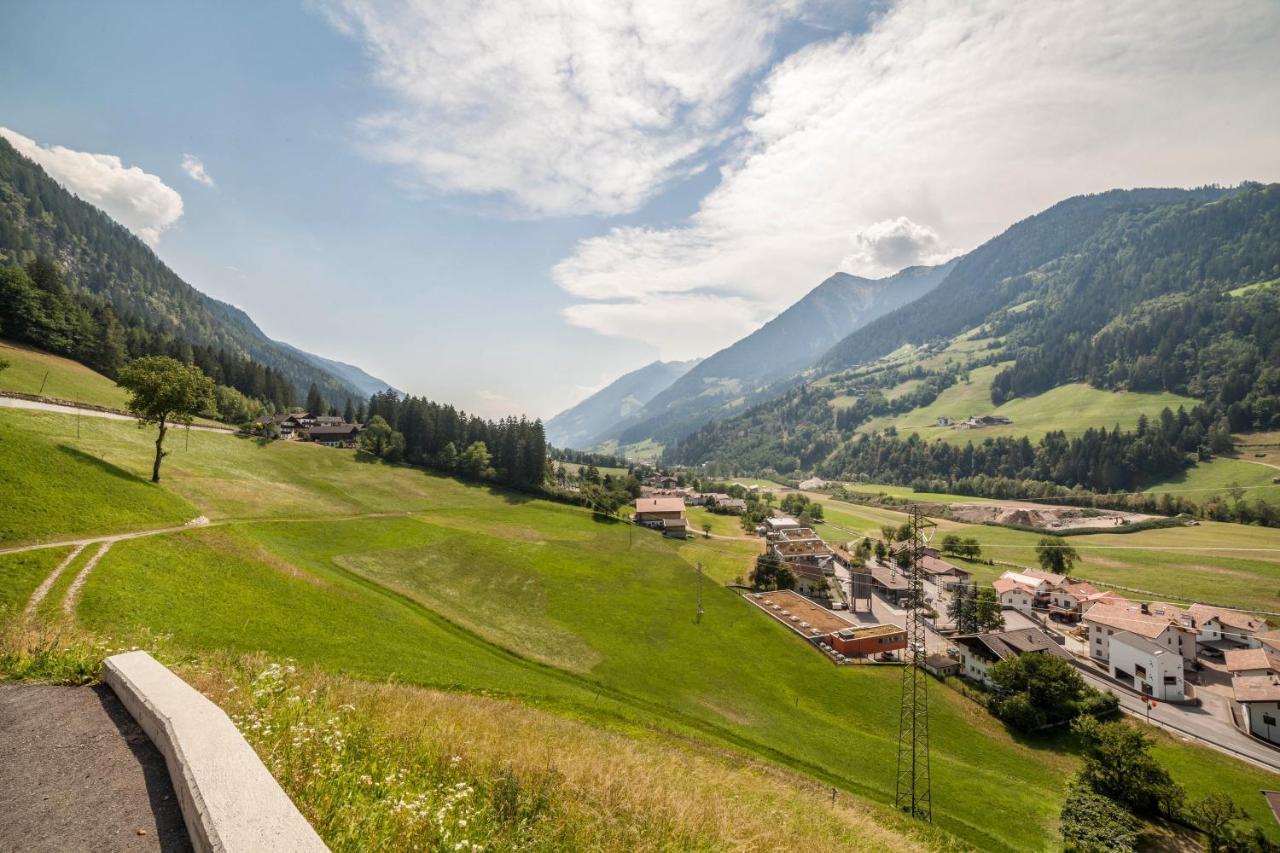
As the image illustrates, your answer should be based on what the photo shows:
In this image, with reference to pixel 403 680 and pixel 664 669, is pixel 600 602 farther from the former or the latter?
pixel 403 680

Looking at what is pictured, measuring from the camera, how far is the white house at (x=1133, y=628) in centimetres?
6800

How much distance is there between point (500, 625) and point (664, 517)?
75.2 meters

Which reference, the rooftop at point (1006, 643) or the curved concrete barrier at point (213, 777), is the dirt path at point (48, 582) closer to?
the curved concrete barrier at point (213, 777)

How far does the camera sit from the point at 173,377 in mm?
51531

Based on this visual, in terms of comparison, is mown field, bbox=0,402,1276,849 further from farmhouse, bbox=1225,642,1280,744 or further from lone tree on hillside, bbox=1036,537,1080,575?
lone tree on hillside, bbox=1036,537,1080,575

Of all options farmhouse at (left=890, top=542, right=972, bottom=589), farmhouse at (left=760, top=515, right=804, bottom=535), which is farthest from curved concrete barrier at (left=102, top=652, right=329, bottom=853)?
farmhouse at (left=760, top=515, right=804, bottom=535)

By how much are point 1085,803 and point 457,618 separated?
51564 mm

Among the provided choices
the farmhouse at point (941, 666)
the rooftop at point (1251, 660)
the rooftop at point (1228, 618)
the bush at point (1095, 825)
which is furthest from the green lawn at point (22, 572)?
the rooftop at point (1228, 618)

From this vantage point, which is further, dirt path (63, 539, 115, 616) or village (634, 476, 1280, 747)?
village (634, 476, 1280, 747)

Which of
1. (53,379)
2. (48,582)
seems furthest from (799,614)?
(53,379)

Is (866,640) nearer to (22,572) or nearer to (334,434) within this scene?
(22,572)

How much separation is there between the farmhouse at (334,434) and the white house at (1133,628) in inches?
5660

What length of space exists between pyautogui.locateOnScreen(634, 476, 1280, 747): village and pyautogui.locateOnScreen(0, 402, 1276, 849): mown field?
9.50 metres

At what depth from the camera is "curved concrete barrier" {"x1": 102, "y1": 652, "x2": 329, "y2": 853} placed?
23.4 feet
